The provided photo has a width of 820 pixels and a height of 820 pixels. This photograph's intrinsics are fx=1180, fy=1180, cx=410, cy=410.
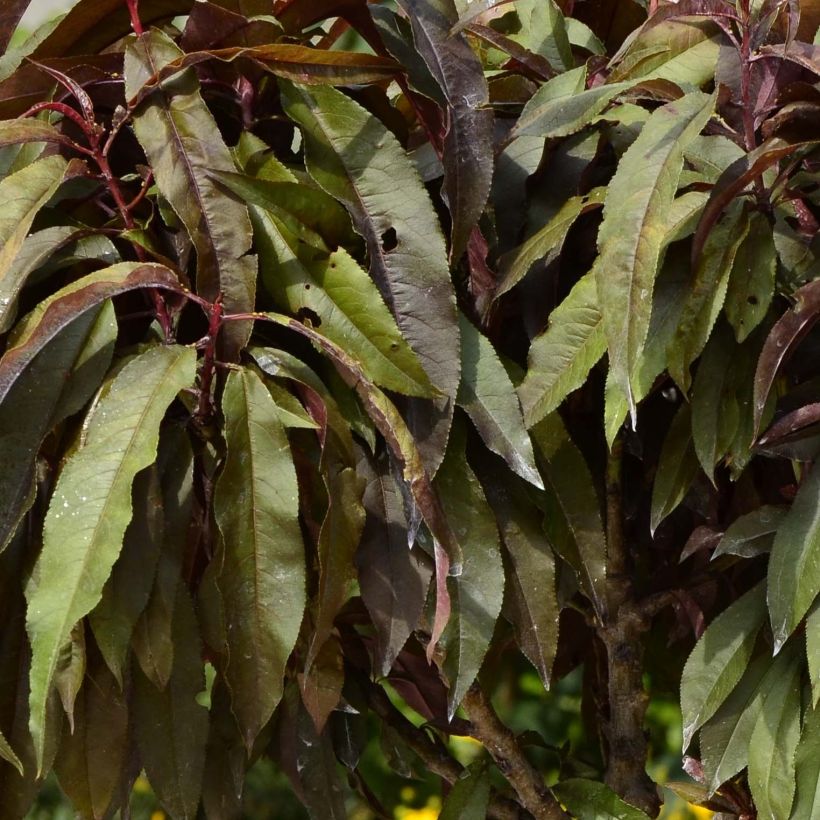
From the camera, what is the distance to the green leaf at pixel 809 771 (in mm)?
898

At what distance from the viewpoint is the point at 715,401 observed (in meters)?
0.88

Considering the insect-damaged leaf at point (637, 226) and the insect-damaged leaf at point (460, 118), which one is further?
the insect-damaged leaf at point (460, 118)

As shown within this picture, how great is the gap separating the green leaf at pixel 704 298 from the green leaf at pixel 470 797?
19.0 inches

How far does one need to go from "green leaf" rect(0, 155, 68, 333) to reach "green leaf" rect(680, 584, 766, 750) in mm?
583

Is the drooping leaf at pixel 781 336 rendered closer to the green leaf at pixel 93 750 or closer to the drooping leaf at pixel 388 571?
the drooping leaf at pixel 388 571

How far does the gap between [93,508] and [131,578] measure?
0.24ft

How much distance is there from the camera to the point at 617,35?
3.78 ft

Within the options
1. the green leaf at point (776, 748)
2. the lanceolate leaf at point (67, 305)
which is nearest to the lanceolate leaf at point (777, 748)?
the green leaf at point (776, 748)

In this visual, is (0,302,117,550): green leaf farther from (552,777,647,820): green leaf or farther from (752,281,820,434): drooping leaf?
(552,777,647,820): green leaf

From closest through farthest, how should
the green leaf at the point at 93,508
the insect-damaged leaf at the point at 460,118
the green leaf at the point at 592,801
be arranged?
the green leaf at the point at 93,508 < the insect-damaged leaf at the point at 460,118 < the green leaf at the point at 592,801

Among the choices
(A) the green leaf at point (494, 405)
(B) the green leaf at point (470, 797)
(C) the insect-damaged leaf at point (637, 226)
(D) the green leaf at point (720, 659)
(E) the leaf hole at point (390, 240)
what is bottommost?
(B) the green leaf at point (470, 797)

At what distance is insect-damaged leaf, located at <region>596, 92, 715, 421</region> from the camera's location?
750 mm

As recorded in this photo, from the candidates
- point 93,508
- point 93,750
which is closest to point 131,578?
point 93,508

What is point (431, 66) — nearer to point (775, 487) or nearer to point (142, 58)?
point (142, 58)
